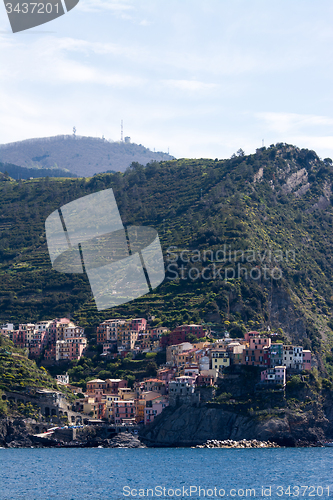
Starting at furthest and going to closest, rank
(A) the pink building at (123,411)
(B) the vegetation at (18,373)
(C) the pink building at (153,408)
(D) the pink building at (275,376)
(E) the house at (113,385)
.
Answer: (E) the house at (113,385) < (A) the pink building at (123,411) < (B) the vegetation at (18,373) < (C) the pink building at (153,408) < (D) the pink building at (275,376)

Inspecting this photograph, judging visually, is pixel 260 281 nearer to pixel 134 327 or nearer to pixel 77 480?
pixel 134 327

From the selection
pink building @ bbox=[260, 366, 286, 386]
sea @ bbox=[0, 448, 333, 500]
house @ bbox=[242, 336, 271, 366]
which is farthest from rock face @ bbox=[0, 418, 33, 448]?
pink building @ bbox=[260, 366, 286, 386]

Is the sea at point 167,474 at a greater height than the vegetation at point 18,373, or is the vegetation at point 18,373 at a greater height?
the vegetation at point 18,373

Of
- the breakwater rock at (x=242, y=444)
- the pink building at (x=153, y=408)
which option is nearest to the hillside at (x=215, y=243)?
the pink building at (x=153, y=408)

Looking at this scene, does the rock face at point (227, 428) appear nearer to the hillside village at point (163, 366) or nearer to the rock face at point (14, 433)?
the hillside village at point (163, 366)

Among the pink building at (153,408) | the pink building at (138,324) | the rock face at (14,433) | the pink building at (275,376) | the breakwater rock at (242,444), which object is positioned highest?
the pink building at (138,324)

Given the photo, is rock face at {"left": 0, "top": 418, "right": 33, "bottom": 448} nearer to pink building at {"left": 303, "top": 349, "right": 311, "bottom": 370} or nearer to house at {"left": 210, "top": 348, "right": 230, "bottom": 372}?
house at {"left": 210, "top": 348, "right": 230, "bottom": 372}
